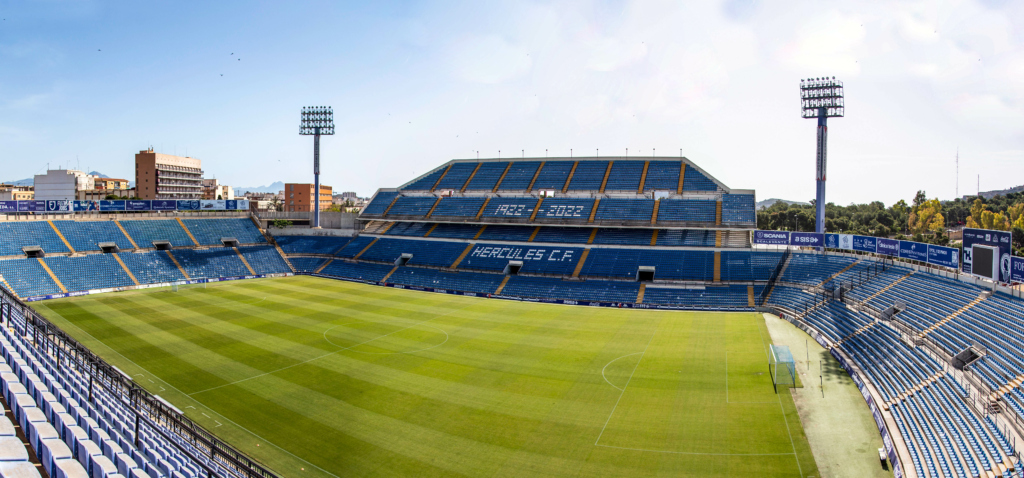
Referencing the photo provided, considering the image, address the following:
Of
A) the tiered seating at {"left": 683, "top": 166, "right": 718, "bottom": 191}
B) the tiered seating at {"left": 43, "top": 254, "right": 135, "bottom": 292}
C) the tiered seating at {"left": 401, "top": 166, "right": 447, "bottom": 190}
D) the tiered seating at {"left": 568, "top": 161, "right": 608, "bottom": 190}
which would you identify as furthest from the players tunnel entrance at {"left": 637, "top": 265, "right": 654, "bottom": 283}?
the tiered seating at {"left": 43, "top": 254, "right": 135, "bottom": 292}

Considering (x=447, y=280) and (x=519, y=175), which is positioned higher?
(x=519, y=175)

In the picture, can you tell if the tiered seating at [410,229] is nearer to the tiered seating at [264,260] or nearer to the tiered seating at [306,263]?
the tiered seating at [306,263]

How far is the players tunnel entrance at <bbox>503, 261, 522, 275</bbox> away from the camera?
4556cm

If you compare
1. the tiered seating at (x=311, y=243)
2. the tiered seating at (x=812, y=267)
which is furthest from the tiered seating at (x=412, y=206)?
the tiered seating at (x=812, y=267)

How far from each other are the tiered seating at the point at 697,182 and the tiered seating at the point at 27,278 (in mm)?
54782

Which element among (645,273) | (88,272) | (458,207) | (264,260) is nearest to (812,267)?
(645,273)

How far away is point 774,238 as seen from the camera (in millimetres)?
39844

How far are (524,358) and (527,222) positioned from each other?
28489 mm

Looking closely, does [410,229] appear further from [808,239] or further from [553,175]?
[808,239]

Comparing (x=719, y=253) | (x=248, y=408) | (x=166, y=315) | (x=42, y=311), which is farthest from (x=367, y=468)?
(x=719, y=253)

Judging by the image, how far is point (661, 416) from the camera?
17.6 meters

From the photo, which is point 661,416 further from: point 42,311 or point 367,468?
point 42,311

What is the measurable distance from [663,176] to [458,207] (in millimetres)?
22702

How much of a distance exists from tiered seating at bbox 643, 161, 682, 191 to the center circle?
31968 mm
